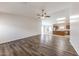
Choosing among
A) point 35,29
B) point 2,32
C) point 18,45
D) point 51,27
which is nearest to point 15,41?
point 18,45

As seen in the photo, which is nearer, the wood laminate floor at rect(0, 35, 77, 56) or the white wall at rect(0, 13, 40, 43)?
the wood laminate floor at rect(0, 35, 77, 56)

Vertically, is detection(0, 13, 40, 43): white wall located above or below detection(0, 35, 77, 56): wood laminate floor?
above

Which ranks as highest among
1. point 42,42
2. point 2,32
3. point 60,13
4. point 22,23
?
point 60,13

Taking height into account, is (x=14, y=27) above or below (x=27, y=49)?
above

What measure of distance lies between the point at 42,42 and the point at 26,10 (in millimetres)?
1361

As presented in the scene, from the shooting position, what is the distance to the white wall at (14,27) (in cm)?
288

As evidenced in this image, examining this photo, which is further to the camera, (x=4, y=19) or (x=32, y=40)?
(x=32, y=40)

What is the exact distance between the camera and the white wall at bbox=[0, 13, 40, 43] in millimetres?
2879

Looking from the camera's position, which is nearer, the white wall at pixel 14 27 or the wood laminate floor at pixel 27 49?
the wood laminate floor at pixel 27 49

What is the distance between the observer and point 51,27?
3.09 metres

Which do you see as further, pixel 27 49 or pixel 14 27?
pixel 27 49

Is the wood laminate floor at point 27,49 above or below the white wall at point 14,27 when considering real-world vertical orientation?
below

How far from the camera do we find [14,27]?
2.94m

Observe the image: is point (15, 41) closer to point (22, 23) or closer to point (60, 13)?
point (22, 23)
